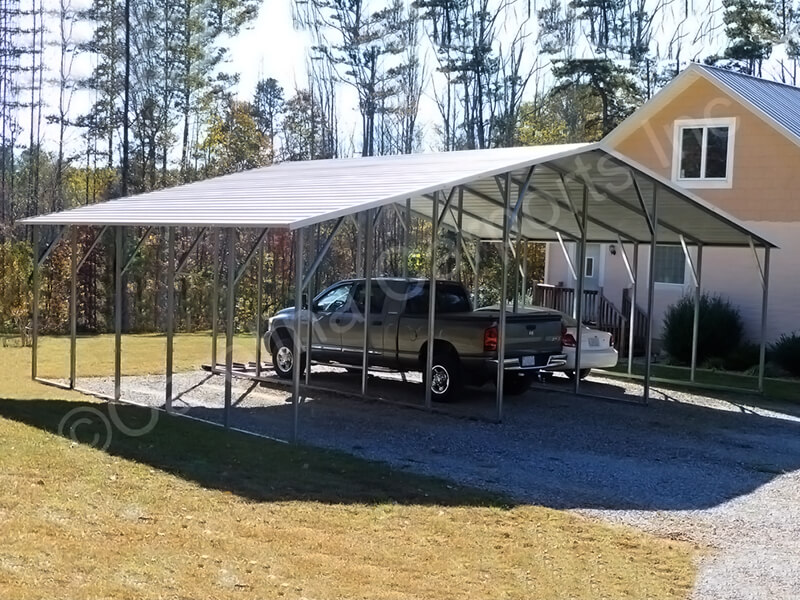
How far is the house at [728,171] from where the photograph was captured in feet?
→ 64.8

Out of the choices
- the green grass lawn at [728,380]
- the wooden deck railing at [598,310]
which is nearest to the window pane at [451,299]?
the green grass lawn at [728,380]

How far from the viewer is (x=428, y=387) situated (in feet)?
42.4

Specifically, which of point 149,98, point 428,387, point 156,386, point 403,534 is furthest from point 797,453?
point 149,98

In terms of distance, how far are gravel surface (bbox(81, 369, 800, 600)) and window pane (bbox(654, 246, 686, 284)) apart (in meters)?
6.33

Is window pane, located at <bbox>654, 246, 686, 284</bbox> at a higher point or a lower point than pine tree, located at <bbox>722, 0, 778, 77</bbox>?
lower

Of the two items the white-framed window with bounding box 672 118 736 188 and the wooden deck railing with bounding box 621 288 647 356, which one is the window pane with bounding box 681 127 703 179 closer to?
the white-framed window with bounding box 672 118 736 188

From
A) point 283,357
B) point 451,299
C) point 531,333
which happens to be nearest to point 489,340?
point 531,333

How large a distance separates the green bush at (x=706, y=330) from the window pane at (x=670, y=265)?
68.4 inches

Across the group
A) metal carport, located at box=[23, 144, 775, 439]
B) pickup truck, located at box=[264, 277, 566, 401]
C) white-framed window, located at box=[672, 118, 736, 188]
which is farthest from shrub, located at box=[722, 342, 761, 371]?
pickup truck, located at box=[264, 277, 566, 401]

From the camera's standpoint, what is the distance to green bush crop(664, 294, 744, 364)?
19734 mm

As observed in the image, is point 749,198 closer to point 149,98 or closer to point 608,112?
point 608,112

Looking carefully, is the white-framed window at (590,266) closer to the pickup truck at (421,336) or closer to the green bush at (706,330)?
the green bush at (706,330)

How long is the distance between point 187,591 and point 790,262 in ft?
55.2

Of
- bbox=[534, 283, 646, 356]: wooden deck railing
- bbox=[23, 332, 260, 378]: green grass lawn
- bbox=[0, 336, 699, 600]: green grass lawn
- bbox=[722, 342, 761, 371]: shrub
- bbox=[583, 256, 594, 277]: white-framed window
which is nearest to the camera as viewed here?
bbox=[0, 336, 699, 600]: green grass lawn
